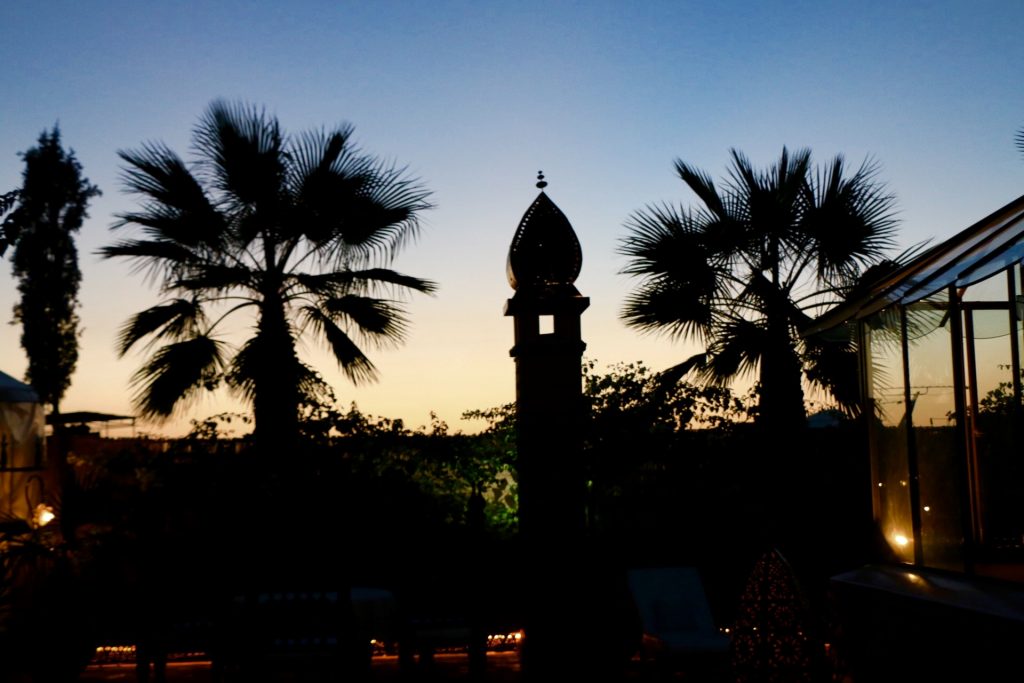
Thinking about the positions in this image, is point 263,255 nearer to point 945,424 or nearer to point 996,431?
point 945,424

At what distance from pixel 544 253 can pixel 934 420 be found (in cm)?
428

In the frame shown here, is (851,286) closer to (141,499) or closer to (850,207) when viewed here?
(850,207)

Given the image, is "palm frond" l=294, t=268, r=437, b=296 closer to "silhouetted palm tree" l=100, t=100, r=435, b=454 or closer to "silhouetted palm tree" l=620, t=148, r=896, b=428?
"silhouetted palm tree" l=100, t=100, r=435, b=454

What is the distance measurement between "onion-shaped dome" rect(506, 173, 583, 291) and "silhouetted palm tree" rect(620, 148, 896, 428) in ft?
20.3

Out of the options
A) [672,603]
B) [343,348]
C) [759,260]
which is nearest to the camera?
[672,603]

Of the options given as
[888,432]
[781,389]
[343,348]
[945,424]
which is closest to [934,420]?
[945,424]

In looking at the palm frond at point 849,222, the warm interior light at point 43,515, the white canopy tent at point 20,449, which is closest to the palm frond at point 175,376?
the warm interior light at point 43,515

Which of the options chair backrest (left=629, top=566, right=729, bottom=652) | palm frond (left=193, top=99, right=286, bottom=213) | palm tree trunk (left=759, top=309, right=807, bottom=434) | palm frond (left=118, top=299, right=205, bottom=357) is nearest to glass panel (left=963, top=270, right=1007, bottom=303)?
palm tree trunk (left=759, top=309, right=807, bottom=434)

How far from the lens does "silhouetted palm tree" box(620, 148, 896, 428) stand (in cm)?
956

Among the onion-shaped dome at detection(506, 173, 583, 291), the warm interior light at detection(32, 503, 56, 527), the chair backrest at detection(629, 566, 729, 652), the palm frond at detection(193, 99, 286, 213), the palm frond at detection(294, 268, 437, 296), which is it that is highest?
the palm frond at detection(193, 99, 286, 213)

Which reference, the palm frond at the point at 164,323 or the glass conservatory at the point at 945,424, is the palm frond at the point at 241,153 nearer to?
the palm frond at the point at 164,323

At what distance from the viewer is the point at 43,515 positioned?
346 inches

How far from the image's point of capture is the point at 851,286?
31.5 ft

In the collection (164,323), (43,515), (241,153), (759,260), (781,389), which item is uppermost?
(241,153)
